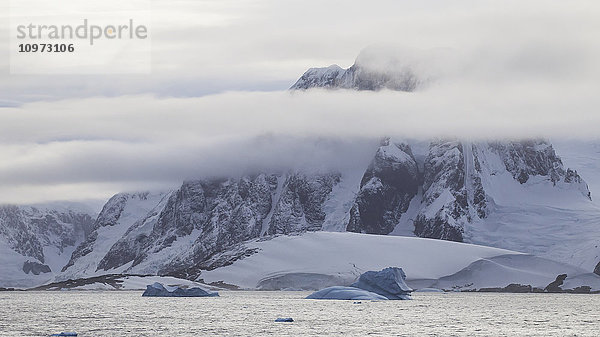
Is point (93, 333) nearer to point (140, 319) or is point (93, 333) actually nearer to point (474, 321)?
point (140, 319)

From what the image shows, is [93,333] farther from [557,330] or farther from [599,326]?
[599,326]

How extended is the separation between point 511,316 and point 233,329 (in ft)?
197

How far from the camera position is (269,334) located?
136375 mm

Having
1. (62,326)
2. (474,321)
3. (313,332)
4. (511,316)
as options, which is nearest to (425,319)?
(474,321)

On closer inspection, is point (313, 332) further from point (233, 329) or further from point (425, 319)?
point (425, 319)

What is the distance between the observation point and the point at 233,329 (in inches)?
5782

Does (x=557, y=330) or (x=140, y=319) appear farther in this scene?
(x=140, y=319)

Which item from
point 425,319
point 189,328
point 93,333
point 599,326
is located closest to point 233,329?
point 189,328

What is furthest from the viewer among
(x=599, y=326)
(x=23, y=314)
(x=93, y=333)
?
(x=23, y=314)

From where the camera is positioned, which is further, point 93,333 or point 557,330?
point 557,330

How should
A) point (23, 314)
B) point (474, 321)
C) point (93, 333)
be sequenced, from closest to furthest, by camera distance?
point (93, 333), point (474, 321), point (23, 314)

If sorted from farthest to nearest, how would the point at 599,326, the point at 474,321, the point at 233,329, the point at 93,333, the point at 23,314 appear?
the point at 23,314 < the point at 474,321 < the point at 599,326 < the point at 233,329 < the point at 93,333

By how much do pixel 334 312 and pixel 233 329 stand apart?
49.1m

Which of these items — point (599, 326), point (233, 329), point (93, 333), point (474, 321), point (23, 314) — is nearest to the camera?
point (93, 333)
